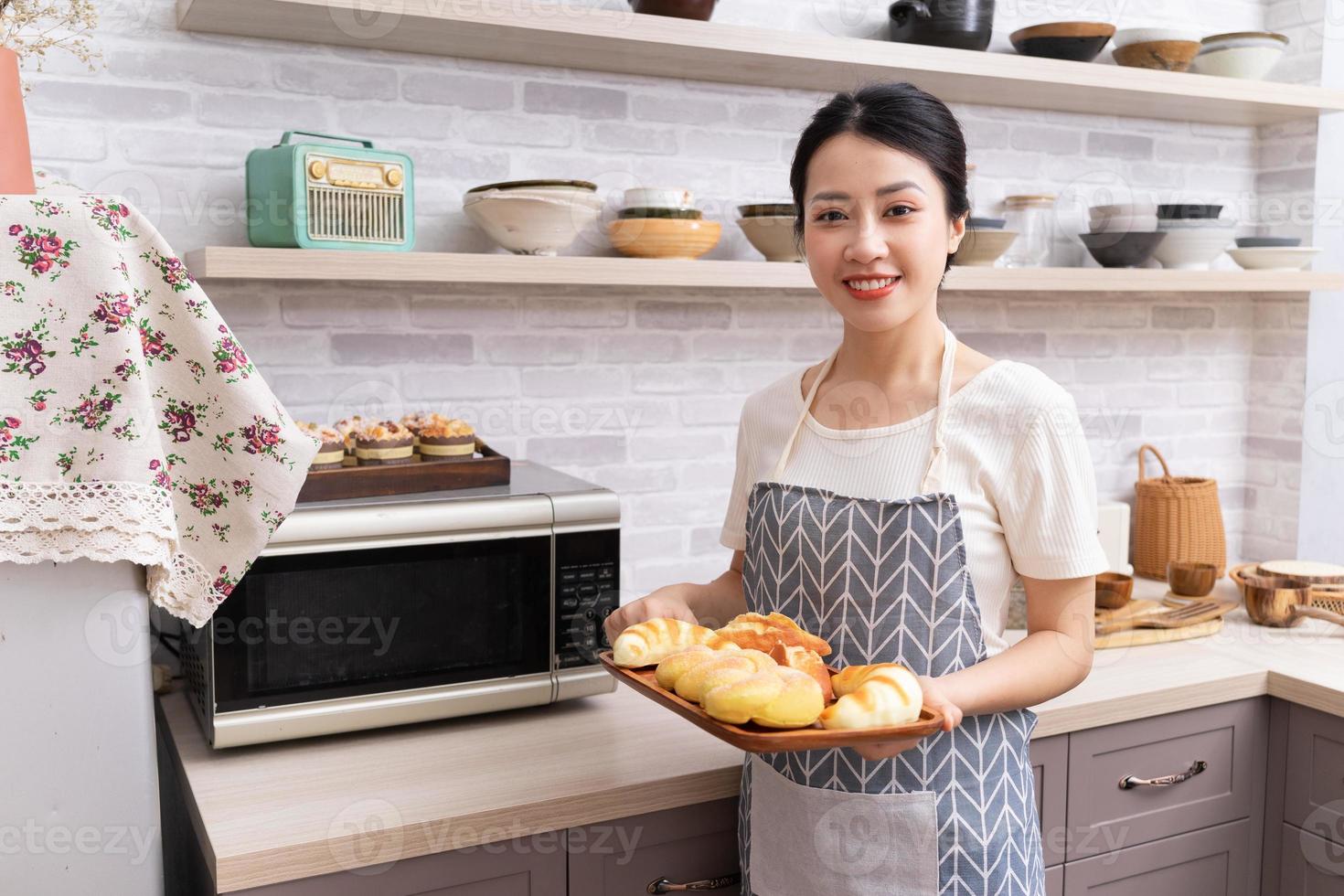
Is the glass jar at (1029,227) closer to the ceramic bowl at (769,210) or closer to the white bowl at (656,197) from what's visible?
the ceramic bowl at (769,210)

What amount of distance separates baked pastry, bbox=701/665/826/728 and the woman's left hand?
0.21ft

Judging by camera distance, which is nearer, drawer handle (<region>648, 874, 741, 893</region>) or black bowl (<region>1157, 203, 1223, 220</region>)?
drawer handle (<region>648, 874, 741, 893</region>)

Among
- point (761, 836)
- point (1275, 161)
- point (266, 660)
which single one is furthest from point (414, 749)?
point (1275, 161)

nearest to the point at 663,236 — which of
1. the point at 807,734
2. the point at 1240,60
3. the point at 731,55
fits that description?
the point at 731,55

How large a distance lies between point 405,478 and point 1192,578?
1.57m

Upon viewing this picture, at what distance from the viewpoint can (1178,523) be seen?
8.56ft

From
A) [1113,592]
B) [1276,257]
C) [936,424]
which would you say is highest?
[1276,257]

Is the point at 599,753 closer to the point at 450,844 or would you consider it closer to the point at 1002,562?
the point at 450,844

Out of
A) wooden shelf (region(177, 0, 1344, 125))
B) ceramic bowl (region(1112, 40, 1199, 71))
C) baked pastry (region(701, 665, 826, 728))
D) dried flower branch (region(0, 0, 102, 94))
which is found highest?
ceramic bowl (region(1112, 40, 1199, 71))

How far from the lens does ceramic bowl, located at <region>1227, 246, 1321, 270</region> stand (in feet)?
8.21

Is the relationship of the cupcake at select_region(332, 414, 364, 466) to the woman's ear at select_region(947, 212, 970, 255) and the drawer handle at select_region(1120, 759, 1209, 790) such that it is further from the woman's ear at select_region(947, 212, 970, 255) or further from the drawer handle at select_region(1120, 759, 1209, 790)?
the drawer handle at select_region(1120, 759, 1209, 790)

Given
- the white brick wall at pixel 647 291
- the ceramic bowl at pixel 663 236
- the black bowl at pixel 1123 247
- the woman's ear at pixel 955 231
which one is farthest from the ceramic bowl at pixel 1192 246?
the woman's ear at pixel 955 231

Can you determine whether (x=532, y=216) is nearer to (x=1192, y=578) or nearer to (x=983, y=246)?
(x=983, y=246)

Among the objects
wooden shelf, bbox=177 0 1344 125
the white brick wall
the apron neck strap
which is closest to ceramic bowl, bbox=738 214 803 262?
the white brick wall
